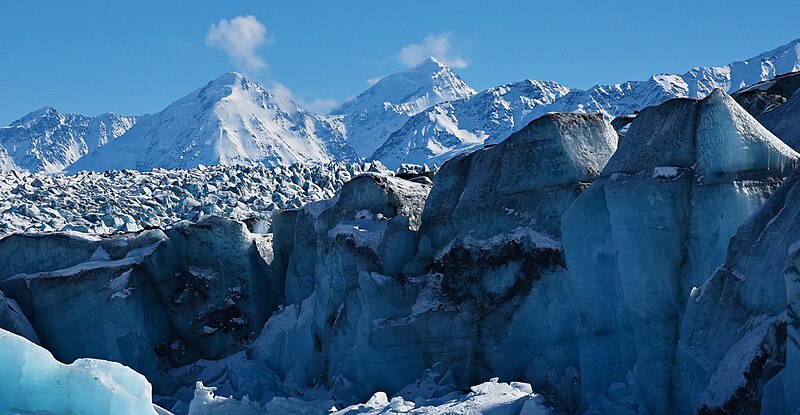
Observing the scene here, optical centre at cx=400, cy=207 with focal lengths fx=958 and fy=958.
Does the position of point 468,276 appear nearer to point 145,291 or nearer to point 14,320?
point 145,291

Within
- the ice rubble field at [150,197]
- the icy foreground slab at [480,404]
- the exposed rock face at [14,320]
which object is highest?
the ice rubble field at [150,197]

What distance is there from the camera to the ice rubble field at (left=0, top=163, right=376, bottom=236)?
5209 centimetres

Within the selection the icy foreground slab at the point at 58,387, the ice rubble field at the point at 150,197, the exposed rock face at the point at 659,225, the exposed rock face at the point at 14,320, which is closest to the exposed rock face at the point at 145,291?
the exposed rock face at the point at 14,320

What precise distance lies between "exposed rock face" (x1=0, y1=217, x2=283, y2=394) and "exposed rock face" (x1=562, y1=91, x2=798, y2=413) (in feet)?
44.4

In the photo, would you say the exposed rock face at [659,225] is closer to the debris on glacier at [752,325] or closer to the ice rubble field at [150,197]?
the debris on glacier at [752,325]

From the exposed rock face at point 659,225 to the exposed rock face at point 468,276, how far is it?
133 cm

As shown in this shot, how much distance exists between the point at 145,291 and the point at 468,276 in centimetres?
1094

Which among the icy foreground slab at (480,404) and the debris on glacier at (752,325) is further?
the icy foreground slab at (480,404)

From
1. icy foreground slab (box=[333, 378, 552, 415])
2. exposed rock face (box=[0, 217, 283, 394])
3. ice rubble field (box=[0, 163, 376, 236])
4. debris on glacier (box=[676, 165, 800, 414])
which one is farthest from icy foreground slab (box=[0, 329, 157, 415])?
ice rubble field (box=[0, 163, 376, 236])

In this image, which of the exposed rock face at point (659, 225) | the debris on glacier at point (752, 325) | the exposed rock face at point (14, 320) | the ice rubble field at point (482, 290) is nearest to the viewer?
the debris on glacier at point (752, 325)

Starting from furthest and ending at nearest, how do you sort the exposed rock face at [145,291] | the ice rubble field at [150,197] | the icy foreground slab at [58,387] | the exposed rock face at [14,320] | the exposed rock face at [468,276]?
the ice rubble field at [150,197], the exposed rock face at [145,291], the exposed rock face at [14,320], the exposed rock face at [468,276], the icy foreground slab at [58,387]

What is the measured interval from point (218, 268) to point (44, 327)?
537 cm

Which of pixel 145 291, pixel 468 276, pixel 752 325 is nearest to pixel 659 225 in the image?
pixel 752 325

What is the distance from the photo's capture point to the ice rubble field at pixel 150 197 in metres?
52.1
